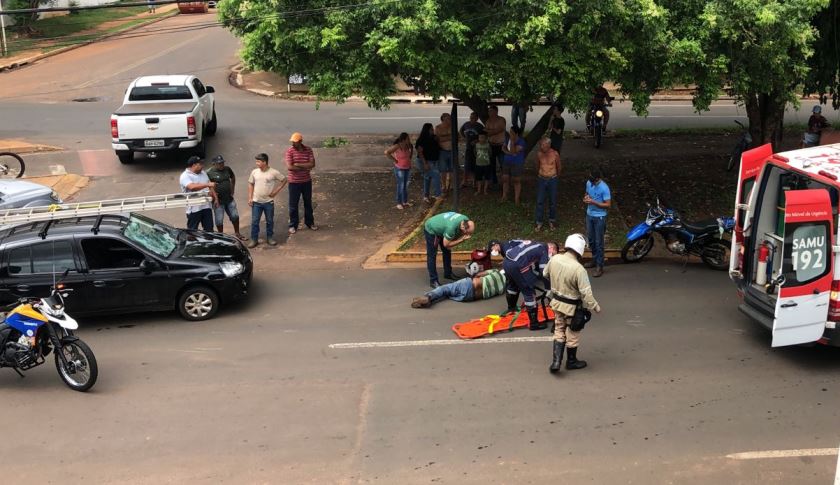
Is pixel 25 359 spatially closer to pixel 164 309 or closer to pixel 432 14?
pixel 164 309

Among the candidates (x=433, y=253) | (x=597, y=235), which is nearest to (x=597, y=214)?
(x=597, y=235)

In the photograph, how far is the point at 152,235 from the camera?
1113 centimetres

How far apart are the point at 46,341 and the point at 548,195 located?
8376 mm

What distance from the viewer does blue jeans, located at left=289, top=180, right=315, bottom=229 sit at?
14.2m

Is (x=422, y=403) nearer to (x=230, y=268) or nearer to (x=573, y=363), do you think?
(x=573, y=363)

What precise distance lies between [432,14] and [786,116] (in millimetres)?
16373

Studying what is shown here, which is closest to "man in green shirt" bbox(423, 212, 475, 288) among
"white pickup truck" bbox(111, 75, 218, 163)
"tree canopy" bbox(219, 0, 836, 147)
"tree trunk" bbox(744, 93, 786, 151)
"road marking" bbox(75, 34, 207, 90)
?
"tree canopy" bbox(219, 0, 836, 147)

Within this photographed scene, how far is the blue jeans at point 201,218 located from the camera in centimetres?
1316

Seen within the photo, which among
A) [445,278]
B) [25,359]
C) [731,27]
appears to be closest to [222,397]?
[25,359]

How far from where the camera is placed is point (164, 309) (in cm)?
1071

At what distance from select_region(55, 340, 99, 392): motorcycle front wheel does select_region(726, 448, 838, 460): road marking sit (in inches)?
255

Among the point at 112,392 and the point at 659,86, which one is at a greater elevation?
the point at 659,86

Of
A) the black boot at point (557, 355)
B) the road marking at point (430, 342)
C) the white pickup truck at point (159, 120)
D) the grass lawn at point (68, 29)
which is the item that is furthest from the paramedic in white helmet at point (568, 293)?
the grass lawn at point (68, 29)

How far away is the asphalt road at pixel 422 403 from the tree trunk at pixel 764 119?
19.3 feet
